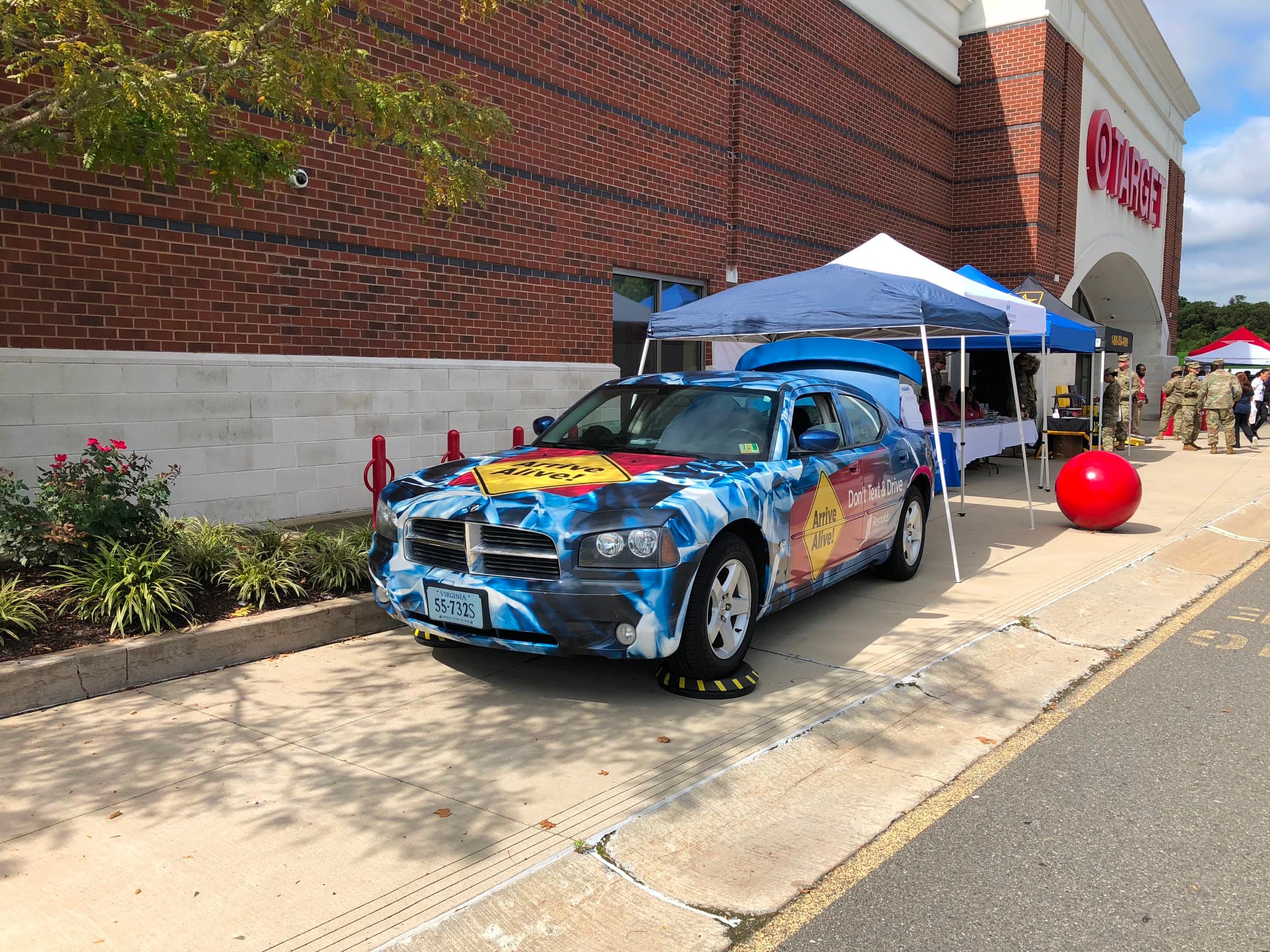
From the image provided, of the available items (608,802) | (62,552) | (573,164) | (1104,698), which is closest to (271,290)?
(62,552)

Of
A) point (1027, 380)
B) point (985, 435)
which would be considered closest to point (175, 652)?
point (985, 435)

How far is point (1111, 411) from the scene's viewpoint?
19.9 m

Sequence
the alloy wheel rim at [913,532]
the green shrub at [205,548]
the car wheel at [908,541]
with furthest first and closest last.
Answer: the alloy wheel rim at [913,532], the car wheel at [908,541], the green shrub at [205,548]

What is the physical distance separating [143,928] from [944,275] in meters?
9.70

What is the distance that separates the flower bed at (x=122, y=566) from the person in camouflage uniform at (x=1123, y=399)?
1799 centimetres

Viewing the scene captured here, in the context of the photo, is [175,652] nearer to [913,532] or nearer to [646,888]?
[646,888]

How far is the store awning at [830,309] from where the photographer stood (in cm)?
816

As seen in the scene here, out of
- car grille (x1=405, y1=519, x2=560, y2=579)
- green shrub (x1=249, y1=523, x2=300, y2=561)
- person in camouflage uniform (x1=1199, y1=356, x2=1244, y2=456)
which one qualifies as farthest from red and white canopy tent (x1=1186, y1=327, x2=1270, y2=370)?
car grille (x1=405, y1=519, x2=560, y2=579)

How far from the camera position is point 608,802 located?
149 inches

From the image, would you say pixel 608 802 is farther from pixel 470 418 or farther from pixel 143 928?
pixel 470 418

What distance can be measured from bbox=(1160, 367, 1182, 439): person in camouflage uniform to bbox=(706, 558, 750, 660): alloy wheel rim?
64.7ft

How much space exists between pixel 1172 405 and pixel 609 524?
22760 mm

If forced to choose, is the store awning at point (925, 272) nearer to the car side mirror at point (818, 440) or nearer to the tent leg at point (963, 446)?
the tent leg at point (963, 446)

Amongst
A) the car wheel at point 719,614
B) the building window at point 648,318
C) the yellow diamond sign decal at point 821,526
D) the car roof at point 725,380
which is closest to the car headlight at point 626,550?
the car wheel at point 719,614
